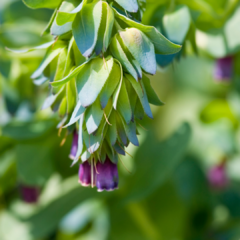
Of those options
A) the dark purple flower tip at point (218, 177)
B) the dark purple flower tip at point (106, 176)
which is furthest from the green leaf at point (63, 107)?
the dark purple flower tip at point (218, 177)

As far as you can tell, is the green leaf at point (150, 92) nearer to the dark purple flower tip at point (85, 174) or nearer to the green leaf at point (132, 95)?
the green leaf at point (132, 95)

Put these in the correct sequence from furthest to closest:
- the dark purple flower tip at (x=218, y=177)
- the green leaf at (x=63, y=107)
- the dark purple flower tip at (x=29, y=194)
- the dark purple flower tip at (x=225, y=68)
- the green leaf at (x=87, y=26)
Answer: the dark purple flower tip at (x=218, y=177) → the dark purple flower tip at (x=29, y=194) → the dark purple flower tip at (x=225, y=68) → the green leaf at (x=63, y=107) → the green leaf at (x=87, y=26)

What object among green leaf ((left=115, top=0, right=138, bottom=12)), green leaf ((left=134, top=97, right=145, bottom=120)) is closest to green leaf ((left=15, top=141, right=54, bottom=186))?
green leaf ((left=134, top=97, right=145, bottom=120))

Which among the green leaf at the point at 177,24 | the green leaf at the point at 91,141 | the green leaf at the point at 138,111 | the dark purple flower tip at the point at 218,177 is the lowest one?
the dark purple flower tip at the point at 218,177

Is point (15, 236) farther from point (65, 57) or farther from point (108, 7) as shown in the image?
point (108, 7)

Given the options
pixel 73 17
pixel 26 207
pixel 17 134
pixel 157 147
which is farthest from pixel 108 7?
pixel 26 207

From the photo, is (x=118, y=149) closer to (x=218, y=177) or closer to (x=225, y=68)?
(x=225, y=68)
